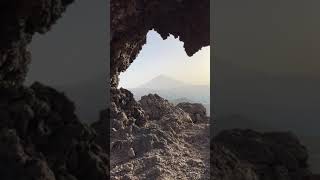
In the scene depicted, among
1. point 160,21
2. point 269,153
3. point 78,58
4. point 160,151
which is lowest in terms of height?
point 160,151

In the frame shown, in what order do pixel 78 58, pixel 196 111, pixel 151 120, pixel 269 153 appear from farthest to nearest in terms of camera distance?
1. pixel 196 111
2. pixel 151 120
3. pixel 269 153
4. pixel 78 58

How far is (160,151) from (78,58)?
7.45ft

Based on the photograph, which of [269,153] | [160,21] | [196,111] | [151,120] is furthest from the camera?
[196,111]

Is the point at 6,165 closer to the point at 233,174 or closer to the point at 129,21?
the point at 233,174

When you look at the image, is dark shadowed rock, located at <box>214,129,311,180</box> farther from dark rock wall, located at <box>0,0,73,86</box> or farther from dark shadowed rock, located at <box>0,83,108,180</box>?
dark rock wall, located at <box>0,0,73,86</box>

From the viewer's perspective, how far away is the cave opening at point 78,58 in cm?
644

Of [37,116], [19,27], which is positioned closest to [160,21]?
[19,27]

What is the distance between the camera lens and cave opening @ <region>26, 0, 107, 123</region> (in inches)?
253

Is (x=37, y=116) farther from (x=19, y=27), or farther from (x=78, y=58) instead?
(x=78, y=58)

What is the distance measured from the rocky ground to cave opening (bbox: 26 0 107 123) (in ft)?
4.64

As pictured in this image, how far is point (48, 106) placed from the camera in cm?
594

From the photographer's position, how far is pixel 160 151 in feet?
26.9

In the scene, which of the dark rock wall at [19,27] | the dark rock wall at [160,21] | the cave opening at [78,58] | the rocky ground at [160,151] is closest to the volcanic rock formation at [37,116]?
the dark rock wall at [19,27]

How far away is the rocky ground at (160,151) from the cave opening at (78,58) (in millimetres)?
1414
